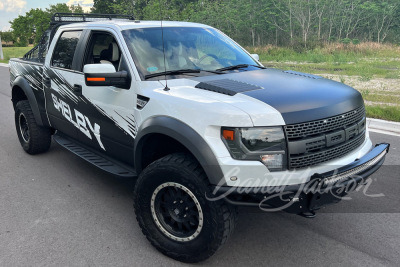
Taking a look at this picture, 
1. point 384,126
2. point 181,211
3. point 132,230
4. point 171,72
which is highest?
point 171,72

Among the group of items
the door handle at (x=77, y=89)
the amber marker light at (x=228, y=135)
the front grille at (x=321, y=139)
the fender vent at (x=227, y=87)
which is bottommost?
the front grille at (x=321, y=139)

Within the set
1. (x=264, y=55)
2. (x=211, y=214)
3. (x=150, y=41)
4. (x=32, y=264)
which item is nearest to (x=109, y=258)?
(x=32, y=264)

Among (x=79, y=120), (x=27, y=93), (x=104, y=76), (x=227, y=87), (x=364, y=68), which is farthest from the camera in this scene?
(x=364, y=68)

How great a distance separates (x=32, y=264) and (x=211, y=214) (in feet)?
4.93

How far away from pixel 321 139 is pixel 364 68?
12983 millimetres

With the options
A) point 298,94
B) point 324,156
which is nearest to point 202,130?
point 298,94

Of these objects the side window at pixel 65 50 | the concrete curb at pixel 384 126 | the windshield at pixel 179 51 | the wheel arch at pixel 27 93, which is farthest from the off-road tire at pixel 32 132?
the concrete curb at pixel 384 126

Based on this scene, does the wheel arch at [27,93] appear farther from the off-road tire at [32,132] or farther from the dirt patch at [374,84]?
the dirt patch at [374,84]

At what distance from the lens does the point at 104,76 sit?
3139 mm

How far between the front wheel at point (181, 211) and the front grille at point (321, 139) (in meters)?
0.61

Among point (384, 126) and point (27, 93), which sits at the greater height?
point (27, 93)

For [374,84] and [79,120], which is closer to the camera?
[79,120]

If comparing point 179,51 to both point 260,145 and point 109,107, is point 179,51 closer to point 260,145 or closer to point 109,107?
point 109,107

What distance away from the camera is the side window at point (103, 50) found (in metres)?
3.70
